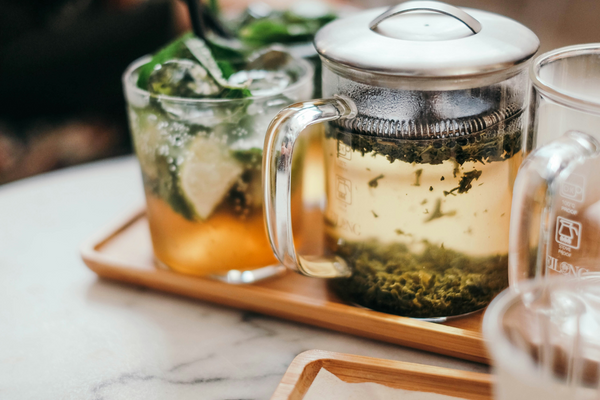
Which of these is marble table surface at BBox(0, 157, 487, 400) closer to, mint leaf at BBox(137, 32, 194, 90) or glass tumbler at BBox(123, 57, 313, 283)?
glass tumbler at BBox(123, 57, 313, 283)

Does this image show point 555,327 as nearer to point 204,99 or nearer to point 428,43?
point 428,43

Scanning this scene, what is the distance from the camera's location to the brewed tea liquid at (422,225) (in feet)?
1.27

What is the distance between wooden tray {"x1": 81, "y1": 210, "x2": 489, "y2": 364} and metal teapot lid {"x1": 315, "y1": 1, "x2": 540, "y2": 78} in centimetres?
20

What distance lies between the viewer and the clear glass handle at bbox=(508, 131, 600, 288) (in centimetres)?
31

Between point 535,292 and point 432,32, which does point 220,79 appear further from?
point 535,292

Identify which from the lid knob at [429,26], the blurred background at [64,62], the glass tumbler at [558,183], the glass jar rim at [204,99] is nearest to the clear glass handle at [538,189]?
the glass tumbler at [558,183]

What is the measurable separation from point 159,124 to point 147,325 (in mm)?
181

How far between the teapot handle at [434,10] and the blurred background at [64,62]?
2.23 feet

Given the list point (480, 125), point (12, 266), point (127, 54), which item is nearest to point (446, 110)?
point (480, 125)

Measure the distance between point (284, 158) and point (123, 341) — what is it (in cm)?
22

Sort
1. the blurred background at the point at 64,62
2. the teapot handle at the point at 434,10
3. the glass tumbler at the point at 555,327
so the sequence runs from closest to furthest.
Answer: the glass tumbler at the point at 555,327 < the teapot handle at the point at 434,10 < the blurred background at the point at 64,62

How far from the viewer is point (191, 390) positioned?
0.41m

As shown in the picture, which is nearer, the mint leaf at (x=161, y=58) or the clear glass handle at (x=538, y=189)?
the clear glass handle at (x=538, y=189)

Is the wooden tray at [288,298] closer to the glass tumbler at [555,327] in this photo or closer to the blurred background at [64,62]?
the glass tumbler at [555,327]
